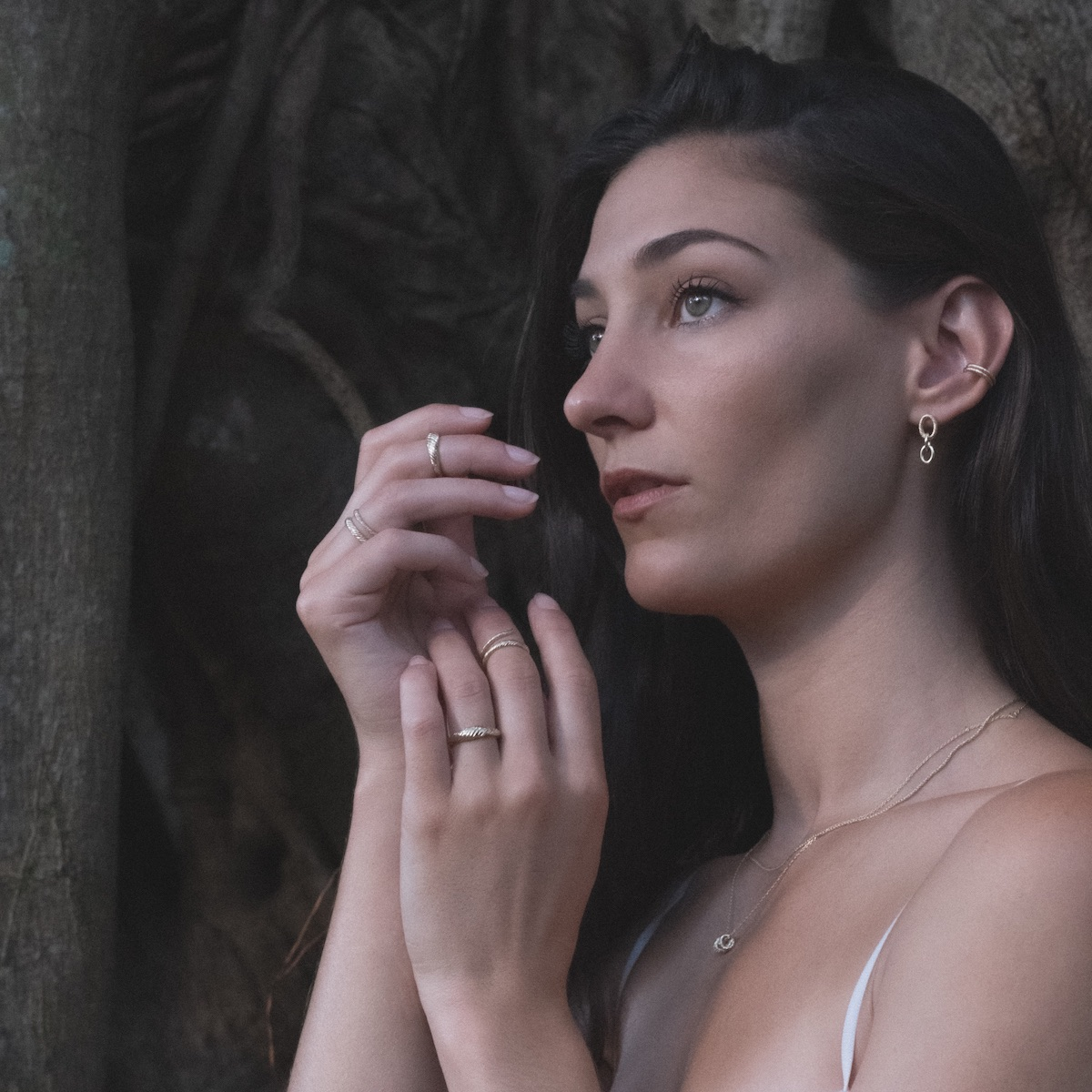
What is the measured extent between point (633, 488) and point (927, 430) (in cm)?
33

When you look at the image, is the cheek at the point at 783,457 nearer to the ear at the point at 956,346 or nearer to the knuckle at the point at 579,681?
the ear at the point at 956,346

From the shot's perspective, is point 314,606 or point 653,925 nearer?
point 314,606

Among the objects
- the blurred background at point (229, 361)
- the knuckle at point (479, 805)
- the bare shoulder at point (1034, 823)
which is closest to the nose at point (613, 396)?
the knuckle at point (479, 805)

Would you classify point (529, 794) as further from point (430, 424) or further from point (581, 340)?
point (581, 340)

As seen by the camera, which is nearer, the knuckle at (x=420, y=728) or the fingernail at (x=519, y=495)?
the knuckle at (x=420, y=728)

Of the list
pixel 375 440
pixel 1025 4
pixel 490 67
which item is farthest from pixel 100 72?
pixel 1025 4

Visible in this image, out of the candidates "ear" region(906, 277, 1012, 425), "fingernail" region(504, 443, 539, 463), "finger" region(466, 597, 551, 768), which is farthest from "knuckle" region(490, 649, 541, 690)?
"ear" region(906, 277, 1012, 425)

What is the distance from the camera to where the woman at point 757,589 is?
1460 mm

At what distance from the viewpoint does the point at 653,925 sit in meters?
1.90

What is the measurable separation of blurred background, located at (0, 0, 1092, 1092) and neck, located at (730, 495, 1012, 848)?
882 millimetres

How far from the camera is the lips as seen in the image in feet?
5.21

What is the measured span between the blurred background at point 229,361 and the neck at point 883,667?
882 mm

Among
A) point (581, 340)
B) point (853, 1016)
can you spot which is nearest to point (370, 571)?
point (581, 340)

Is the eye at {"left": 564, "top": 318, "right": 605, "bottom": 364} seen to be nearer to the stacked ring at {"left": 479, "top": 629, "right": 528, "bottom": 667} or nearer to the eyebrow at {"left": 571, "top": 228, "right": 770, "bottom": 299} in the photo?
the eyebrow at {"left": 571, "top": 228, "right": 770, "bottom": 299}
